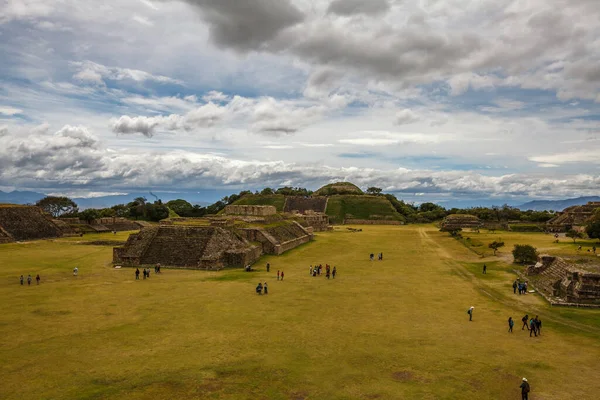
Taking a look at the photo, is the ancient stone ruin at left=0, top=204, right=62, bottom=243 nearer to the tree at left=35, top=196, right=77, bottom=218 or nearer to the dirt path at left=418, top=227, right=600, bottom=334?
the tree at left=35, top=196, right=77, bottom=218

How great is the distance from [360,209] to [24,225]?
87.2 metres

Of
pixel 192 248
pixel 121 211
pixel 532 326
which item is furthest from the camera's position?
pixel 121 211

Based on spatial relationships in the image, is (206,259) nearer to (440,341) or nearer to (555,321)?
(440,341)

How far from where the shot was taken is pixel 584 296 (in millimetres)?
25062

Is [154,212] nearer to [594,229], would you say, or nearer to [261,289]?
[261,289]

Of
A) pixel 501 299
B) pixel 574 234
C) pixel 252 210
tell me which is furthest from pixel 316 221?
pixel 501 299

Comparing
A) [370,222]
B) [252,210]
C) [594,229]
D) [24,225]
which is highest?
[252,210]

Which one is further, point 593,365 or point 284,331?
point 284,331

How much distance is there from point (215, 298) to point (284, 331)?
819cm

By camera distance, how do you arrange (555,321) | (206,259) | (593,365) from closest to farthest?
(593,365) < (555,321) < (206,259)

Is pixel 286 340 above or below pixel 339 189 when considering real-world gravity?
below

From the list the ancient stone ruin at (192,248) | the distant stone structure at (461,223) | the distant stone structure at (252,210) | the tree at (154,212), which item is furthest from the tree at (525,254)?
the tree at (154,212)

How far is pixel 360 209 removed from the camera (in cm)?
12419

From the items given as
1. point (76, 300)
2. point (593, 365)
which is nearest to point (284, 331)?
point (593, 365)
